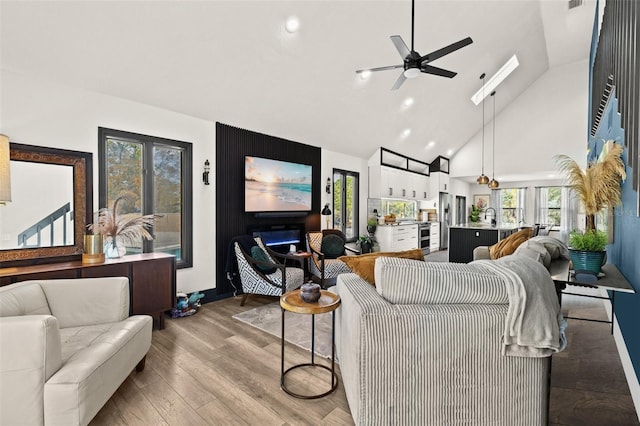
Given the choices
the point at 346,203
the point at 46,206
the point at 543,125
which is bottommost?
the point at 46,206

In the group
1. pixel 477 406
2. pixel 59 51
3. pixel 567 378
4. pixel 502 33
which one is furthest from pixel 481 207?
pixel 59 51

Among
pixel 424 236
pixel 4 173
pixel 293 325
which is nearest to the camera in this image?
pixel 4 173

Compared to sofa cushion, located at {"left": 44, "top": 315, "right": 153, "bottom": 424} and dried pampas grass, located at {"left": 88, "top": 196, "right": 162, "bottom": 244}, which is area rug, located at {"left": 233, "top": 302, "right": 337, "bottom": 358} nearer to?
sofa cushion, located at {"left": 44, "top": 315, "right": 153, "bottom": 424}

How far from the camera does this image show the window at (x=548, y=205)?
1061cm

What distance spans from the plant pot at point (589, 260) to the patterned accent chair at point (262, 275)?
294 cm

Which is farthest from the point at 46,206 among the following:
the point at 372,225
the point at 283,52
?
the point at 372,225

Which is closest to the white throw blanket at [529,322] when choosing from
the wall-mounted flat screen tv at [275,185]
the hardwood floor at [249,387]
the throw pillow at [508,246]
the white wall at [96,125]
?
the hardwood floor at [249,387]

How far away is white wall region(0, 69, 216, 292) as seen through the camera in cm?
296

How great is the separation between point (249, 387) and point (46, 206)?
2598 millimetres

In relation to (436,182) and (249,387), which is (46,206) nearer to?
(249,387)

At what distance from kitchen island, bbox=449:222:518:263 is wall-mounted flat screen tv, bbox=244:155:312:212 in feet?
10.6

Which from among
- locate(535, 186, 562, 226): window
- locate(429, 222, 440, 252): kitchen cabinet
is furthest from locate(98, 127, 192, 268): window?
locate(535, 186, 562, 226): window

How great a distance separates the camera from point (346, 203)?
Result: 285 inches

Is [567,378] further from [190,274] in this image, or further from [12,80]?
[12,80]
